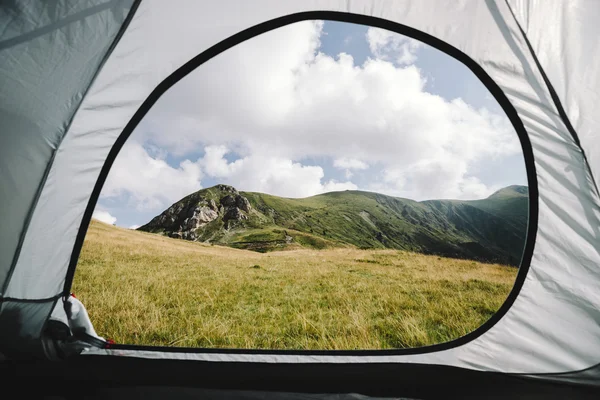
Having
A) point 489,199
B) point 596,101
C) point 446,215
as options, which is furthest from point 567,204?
point 489,199

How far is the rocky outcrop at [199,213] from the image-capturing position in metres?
99.9

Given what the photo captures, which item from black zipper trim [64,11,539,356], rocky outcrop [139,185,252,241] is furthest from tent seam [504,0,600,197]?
rocky outcrop [139,185,252,241]

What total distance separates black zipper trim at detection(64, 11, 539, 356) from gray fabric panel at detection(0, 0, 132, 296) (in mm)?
363

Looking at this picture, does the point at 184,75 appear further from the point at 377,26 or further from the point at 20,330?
the point at 20,330

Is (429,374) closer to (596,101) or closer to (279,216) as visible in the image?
(596,101)

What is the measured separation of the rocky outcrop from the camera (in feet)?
328

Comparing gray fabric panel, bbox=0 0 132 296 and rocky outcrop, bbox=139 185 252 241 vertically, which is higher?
rocky outcrop, bbox=139 185 252 241

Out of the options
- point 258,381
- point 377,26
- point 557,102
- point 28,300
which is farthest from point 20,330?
point 557,102

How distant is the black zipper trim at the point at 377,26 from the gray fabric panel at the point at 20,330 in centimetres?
26

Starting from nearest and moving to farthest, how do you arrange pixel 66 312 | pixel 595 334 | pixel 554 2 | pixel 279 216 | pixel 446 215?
pixel 554 2 < pixel 595 334 < pixel 66 312 < pixel 279 216 < pixel 446 215

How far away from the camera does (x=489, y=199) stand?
5153 inches

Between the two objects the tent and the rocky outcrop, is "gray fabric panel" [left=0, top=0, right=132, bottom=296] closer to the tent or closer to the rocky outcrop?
the tent

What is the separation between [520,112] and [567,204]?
22.0 inches

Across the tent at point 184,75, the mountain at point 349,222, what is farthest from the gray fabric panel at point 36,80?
the mountain at point 349,222
